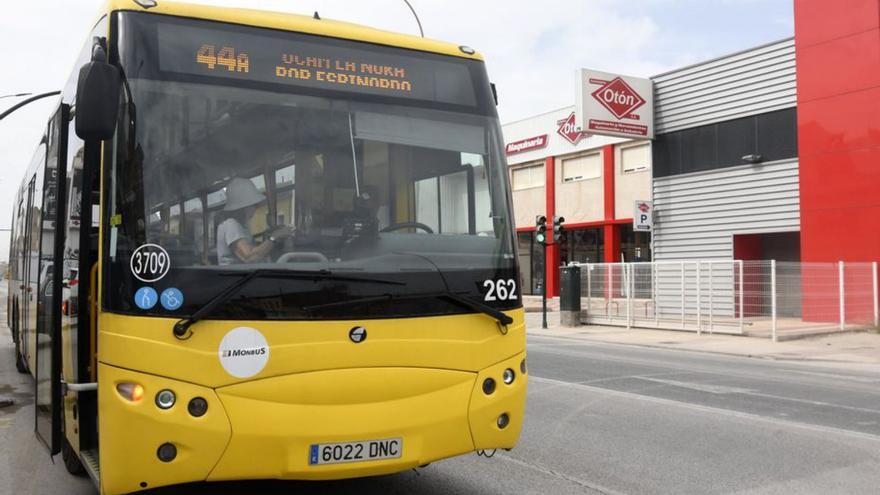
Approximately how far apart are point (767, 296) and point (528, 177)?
20.5 metres

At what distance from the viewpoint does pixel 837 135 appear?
2142 centimetres

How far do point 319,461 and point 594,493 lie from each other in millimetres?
2155

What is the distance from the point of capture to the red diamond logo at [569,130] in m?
34.9

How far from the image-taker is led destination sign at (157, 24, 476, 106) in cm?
440

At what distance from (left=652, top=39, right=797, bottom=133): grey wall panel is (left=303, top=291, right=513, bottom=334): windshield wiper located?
2076 cm

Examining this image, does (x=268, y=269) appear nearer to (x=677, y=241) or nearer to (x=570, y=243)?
(x=677, y=241)

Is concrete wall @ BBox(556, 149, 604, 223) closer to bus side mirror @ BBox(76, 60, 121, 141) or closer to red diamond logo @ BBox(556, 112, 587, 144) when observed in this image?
red diamond logo @ BBox(556, 112, 587, 144)

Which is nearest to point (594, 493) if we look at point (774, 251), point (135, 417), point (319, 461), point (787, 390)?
point (319, 461)

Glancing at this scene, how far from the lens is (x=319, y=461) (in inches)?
163

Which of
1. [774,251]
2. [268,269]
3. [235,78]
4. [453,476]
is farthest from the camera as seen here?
[774,251]

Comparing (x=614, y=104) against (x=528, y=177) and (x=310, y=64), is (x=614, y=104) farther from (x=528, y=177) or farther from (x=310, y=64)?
(x=310, y=64)

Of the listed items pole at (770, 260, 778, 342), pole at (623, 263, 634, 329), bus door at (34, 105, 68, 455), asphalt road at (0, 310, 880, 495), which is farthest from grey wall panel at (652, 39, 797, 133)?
bus door at (34, 105, 68, 455)

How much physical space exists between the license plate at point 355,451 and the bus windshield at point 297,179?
68cm

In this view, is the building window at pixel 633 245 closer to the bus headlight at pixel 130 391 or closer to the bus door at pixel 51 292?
the bus door at pixel 51 292
